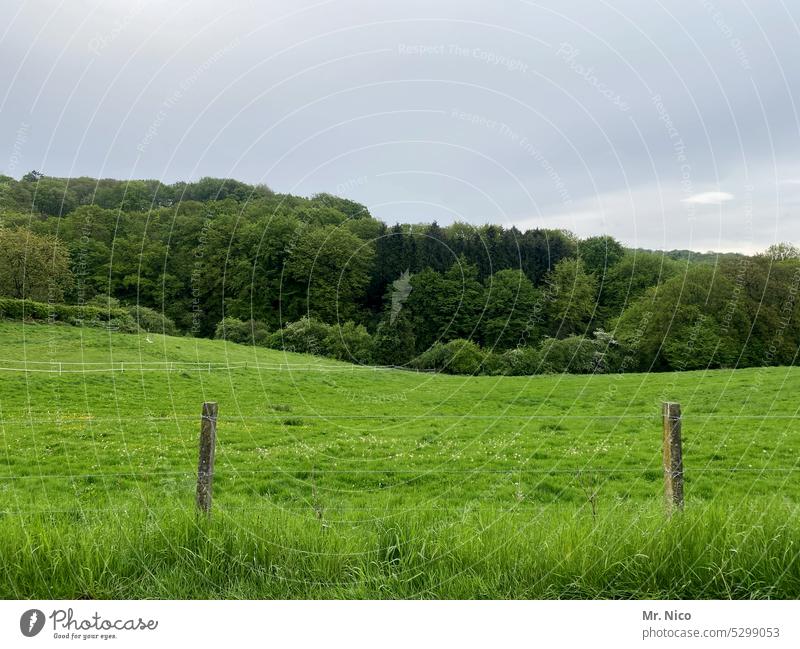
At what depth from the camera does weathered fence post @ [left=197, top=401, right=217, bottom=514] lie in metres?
5.07

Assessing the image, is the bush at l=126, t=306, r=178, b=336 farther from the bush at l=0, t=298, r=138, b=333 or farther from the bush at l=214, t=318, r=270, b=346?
the bush at l=214, t=318, r=270, b=346

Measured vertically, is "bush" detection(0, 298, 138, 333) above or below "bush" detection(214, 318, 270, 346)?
above

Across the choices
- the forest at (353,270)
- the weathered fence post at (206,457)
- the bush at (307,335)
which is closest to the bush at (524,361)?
the forest at (353,270)

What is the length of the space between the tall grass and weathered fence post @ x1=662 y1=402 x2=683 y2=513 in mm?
471

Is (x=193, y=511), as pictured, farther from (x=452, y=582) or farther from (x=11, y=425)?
(x=11, y=425)

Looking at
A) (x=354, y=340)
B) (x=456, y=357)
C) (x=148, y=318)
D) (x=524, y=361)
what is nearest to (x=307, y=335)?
(x=354, y=340)

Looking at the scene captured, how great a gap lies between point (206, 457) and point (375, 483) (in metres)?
7.69

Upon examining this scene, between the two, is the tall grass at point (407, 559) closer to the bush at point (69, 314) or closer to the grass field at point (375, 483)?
the grass field at point (375, 483)

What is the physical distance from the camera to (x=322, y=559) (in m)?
4.43

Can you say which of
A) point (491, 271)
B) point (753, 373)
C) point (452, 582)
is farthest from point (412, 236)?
point (753, 373)

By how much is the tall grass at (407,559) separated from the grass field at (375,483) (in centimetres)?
2

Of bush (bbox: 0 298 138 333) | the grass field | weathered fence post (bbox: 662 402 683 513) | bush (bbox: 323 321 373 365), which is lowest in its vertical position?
the grass field

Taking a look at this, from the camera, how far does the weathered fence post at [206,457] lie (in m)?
5.07

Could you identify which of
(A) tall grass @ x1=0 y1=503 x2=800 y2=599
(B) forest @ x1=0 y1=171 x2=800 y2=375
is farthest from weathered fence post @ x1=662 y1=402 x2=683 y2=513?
(B) forest @ x1=0 y1=171 x2=800 y2=375
